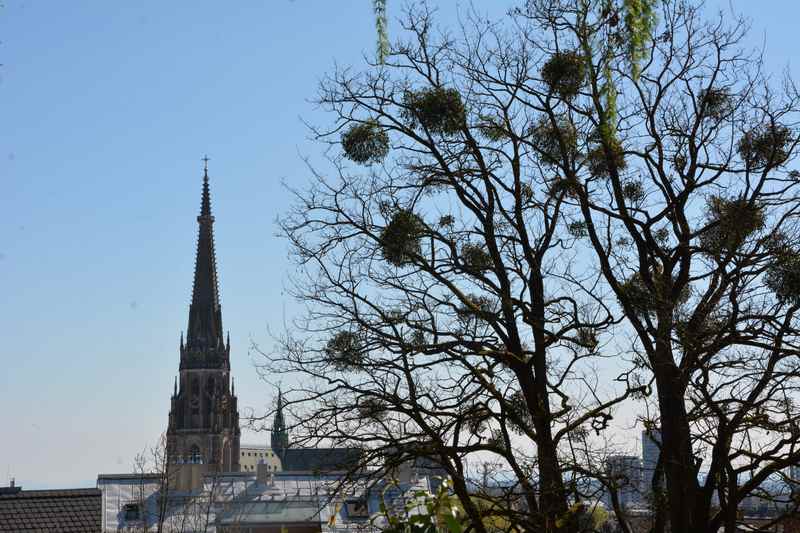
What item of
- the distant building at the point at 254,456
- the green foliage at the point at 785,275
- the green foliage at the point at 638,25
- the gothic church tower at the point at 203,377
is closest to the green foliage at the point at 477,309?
the green foliage at the point at 785,275

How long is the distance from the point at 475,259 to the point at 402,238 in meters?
0.82

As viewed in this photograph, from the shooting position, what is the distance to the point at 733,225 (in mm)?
11250

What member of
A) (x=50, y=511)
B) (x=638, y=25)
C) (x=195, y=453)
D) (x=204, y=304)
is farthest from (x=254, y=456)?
(x=638, y=25)

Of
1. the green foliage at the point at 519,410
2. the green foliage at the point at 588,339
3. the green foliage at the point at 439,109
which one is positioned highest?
the green foliage at the point at 439,109

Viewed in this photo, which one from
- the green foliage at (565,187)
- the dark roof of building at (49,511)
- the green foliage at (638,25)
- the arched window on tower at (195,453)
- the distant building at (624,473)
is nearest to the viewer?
the green foliage at (638,25)

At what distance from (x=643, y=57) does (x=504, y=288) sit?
24.8ft

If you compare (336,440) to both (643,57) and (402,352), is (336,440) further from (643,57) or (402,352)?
(643,57)

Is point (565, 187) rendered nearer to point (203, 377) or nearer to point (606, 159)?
point (606, 159)

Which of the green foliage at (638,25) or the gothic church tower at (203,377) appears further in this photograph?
the gothic church tower at (203,377)

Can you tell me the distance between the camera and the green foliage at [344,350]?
1226 cm

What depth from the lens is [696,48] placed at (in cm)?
1184

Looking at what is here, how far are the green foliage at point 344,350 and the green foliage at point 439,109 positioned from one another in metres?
2.24

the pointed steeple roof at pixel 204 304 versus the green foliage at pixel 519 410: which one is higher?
the pointed steeple roof at pixel 204 304

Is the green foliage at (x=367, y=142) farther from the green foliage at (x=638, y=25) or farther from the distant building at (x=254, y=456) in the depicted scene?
the distant building at (x=254, y=456)
